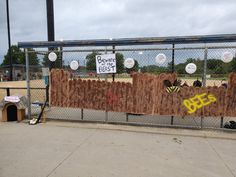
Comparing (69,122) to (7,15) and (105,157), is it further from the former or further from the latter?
(7,15)

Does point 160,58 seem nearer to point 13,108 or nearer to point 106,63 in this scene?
point 106,63

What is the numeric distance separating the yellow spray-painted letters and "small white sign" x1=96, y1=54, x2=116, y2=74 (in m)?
2.37

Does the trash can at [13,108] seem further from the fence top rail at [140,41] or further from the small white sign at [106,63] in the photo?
the small white sign at [106,63]

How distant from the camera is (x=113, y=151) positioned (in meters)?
5.23

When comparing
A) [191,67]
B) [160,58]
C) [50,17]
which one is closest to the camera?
[191,67]

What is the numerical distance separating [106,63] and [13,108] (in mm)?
3529

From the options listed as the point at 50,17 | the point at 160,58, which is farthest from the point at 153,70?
the point at 50,17

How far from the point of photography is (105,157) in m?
4.87

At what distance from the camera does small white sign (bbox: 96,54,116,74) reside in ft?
24.2

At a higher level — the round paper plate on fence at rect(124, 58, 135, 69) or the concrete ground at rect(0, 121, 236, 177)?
the round paper plate on fence at rect(124, 58, 135, 69)

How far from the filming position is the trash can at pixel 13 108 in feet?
26.0

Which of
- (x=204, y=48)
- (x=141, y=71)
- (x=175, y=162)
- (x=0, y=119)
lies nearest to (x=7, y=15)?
(x=0, y=119)

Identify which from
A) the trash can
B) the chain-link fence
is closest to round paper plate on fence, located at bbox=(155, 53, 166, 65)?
the chain-link fence

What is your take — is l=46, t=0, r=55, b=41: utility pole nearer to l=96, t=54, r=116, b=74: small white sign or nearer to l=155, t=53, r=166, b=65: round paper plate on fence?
l=96, t=54, r=116, b=74: small white sign
